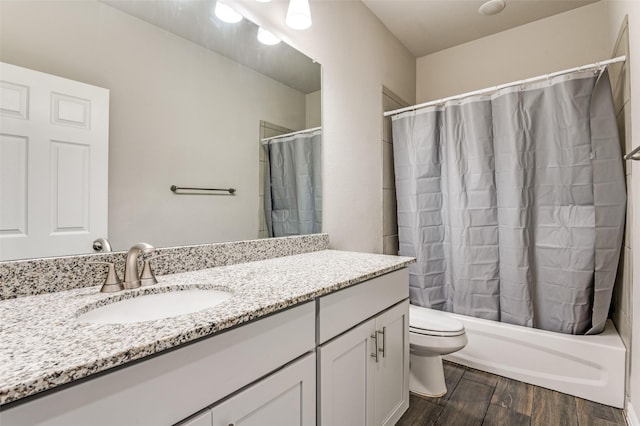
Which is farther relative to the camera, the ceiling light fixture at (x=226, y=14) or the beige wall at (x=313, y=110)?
the beige wall at (x=313, y=110)

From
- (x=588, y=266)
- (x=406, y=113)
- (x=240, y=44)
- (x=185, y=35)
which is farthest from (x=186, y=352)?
(x=406, y=113)

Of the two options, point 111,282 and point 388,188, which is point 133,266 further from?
point 388,188

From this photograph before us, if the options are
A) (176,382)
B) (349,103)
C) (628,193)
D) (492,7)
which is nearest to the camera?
(176,382)

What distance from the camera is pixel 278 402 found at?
0.83m

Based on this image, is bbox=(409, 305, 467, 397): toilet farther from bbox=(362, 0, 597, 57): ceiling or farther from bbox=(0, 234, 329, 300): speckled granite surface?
bbox=(362, 0, 597, 57): ceiling

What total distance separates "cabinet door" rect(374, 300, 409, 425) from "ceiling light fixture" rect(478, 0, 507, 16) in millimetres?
2139

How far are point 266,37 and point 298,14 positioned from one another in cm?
18

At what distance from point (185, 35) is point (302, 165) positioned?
2.59ft

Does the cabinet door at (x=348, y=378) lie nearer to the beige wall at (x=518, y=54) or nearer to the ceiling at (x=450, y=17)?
the ceiling at (x=450, y=17)

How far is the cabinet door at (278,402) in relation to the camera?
712 millimetres

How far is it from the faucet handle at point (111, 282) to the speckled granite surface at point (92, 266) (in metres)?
0.07

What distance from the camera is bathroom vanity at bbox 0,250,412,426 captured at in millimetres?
497

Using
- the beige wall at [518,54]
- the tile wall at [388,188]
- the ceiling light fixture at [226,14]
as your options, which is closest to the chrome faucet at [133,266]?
the ceiling light fixture at [226,14]

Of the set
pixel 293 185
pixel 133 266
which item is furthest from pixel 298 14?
pixel 133 266
